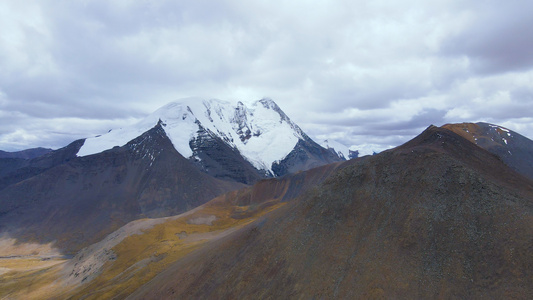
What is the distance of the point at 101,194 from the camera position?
161500 mm

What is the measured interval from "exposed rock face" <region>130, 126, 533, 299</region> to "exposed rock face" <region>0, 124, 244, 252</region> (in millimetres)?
118401

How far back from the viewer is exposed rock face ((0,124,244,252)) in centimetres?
14112

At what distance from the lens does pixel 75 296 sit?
5291 cm

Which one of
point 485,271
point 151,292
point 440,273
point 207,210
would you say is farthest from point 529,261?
point 207,210

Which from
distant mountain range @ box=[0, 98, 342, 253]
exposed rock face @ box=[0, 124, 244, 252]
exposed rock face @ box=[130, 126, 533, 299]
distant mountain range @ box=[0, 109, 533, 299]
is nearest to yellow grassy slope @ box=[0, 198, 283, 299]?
distant mountain range @ box=[0, 109, 533, 299]

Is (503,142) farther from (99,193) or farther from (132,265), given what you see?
(99,193)

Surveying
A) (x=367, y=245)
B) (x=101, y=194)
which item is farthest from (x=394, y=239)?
(x=101, y=194)

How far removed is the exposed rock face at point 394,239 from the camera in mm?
24625

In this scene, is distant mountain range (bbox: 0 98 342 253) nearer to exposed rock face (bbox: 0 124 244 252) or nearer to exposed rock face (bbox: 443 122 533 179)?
exposed rock face (bbox: 0 124 244 252)

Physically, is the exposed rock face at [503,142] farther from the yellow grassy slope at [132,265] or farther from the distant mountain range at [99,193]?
the distant mountain range at [99,193]

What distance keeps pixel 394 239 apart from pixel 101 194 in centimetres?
16760

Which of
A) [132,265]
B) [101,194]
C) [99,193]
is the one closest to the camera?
[132,265]

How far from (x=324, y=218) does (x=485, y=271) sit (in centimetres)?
1633

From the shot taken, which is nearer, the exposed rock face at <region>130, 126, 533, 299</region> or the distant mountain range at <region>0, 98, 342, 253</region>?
the exposed rock face at <region>130, 126, 533, 299</region>
